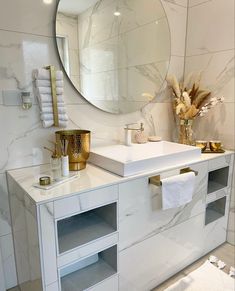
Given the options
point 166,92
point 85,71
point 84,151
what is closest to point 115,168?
point 84,151

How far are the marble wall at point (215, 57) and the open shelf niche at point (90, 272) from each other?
3.73ft

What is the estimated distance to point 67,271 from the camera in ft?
4.37

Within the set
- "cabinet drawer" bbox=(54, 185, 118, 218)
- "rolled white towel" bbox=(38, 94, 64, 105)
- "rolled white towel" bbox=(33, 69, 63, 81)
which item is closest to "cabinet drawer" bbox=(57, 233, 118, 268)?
"cabinet drawer" bbox=(54, 185, 118, 218)

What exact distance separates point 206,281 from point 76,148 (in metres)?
1.24

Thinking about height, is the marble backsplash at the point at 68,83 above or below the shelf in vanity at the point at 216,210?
above

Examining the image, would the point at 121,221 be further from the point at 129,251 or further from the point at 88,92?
the point at 88,92

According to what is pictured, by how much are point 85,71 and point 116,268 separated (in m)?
1.18

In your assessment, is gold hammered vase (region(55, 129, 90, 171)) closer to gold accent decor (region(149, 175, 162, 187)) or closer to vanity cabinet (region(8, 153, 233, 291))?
vanity cabinet (region(8, 153, 233, 291))

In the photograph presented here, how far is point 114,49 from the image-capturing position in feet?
5.39

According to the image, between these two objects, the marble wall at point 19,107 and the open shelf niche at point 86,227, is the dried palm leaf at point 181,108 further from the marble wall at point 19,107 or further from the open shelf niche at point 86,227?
the open shelf niche at point 86,227

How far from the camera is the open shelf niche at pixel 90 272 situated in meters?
1.23

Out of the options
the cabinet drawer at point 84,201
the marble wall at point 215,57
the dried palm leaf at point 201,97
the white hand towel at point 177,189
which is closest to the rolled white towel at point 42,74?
the cabinet drawer at point 84,201

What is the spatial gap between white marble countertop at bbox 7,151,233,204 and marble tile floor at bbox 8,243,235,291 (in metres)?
0.79

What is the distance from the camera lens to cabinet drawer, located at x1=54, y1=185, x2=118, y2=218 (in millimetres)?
1011
